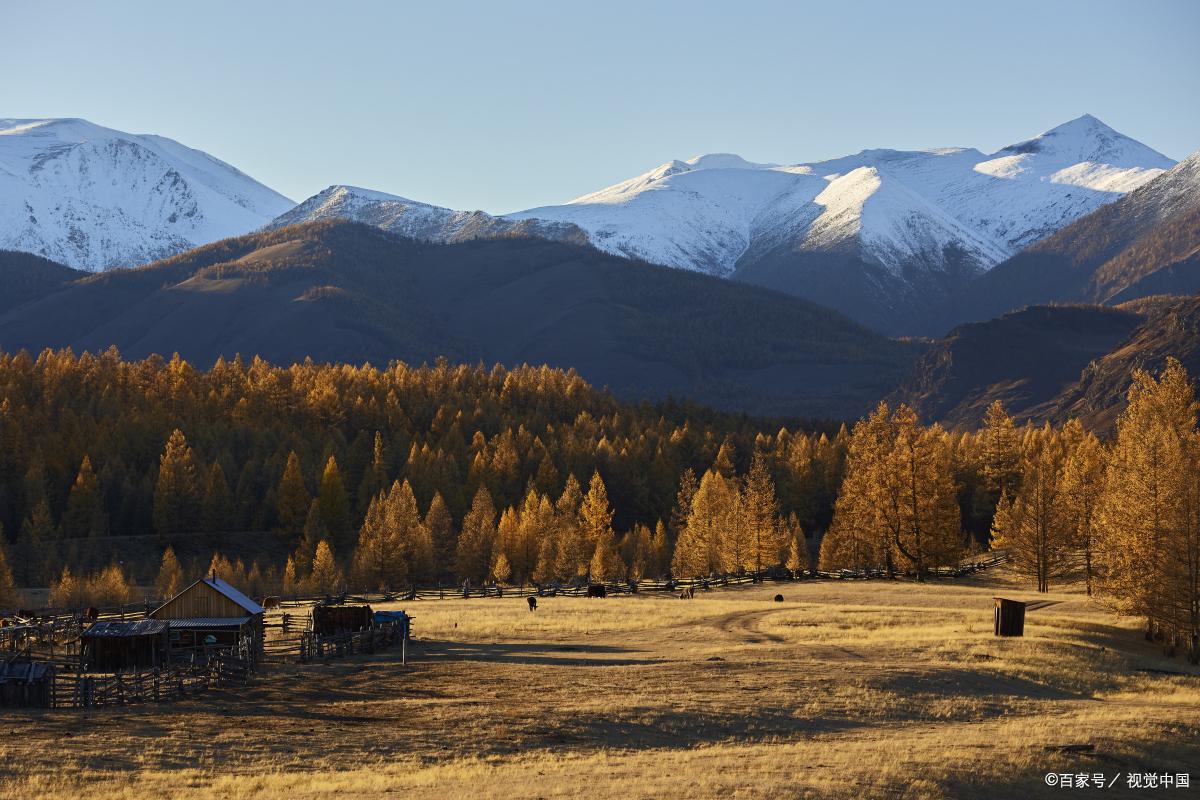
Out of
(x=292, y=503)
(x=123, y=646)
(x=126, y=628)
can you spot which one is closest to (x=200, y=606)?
(x=126, y=628)

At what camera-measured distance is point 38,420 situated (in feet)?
553

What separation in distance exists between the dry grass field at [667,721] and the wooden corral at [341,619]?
3.67 metres

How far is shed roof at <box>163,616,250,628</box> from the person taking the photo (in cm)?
6638

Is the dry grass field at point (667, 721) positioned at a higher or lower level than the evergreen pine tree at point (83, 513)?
lower

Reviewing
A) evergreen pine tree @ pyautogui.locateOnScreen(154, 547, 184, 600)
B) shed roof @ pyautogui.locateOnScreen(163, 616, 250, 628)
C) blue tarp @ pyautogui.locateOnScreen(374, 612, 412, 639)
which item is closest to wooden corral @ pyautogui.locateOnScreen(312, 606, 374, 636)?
blue tarp @ pyautogui.locateOnScreen(374, 612, 412, 639)

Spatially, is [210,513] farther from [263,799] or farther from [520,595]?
[263,799]

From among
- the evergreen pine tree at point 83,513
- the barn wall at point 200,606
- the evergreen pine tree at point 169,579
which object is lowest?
the evergreen pine tree at point 169,579

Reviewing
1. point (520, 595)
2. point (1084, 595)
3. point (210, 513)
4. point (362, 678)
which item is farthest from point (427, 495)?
point (362, 678)

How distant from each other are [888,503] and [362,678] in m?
53.6

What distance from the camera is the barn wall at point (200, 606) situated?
221 feet

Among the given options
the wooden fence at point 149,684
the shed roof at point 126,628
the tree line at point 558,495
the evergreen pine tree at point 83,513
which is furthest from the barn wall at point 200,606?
the evergreen pine tree at point 83,513

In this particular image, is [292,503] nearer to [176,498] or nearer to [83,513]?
[176,498]

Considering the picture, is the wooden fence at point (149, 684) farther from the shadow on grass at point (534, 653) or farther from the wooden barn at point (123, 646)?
the shadow on grass at point (534, 653)

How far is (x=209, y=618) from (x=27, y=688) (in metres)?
15.5
